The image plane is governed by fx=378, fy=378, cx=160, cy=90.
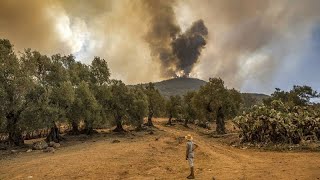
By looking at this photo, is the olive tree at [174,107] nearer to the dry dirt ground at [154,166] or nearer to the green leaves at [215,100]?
the green leaves at [215,100]

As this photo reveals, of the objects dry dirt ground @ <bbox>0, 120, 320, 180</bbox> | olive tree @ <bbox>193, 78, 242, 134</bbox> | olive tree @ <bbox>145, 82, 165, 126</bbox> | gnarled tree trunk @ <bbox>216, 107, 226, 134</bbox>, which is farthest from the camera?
olive tree @ <bbox>145, 82, 165, 126</bbox>

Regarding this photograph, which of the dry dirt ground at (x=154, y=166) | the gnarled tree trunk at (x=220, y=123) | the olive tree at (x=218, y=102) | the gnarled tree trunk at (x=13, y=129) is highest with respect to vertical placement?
the olive tree at (x=218, y=102)

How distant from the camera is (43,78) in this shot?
49.6 meters

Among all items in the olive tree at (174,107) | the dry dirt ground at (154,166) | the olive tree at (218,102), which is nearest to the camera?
the dry dirt ground at (154,166)

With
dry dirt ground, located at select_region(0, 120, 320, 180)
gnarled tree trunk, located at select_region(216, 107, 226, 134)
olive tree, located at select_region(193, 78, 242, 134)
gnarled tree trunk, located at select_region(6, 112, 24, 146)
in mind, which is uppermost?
olive tree, located at select_region(193, 78, 242, 134)

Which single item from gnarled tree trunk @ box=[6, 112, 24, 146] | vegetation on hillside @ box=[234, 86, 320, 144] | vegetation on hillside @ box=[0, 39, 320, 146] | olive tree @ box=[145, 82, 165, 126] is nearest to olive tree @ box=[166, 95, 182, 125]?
olive tree @ box=[145, 82, 165, 126]

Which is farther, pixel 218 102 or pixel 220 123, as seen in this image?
pixel 220 123

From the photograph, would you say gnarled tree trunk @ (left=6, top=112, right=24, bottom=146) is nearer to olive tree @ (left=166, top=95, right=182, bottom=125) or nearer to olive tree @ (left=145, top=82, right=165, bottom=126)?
olive tree @ (left=145, top=82, right=165, bottom=126)

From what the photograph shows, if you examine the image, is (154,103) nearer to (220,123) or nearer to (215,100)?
(215,100)

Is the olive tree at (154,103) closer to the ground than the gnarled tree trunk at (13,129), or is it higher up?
higher up

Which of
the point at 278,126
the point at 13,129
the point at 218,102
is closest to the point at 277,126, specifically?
the point at 278,126

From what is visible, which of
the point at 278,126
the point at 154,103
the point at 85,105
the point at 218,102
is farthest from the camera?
the point at 154,103

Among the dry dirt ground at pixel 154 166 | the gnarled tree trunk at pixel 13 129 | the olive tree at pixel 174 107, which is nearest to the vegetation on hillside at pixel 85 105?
the gnarled tree trunk at pixel 13 129

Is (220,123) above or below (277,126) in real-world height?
above
